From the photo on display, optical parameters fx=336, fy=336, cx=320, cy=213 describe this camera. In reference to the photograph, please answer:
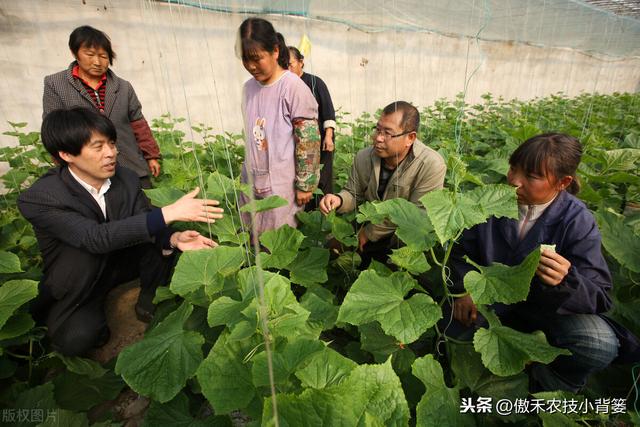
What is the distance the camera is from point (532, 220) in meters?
1.59

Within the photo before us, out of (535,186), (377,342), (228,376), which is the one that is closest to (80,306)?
(228,376)

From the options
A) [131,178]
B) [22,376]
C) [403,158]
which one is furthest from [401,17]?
[22,376]

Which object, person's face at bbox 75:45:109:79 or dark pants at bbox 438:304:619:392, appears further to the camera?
person's face at bbox 75:45:109:79

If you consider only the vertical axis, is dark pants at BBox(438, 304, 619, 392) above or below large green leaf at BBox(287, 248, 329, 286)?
below

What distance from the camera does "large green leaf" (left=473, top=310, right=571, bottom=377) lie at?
3.60ft

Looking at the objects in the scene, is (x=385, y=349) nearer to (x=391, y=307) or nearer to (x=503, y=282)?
(x=391, y=307)

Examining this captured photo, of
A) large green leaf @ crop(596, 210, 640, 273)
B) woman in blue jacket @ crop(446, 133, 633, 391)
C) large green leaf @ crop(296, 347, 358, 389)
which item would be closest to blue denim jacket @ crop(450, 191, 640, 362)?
woman in blue jacket @ crop(446, 133, 633, 391)

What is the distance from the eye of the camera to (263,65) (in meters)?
1.99

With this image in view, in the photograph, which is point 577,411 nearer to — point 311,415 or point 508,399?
point 508,399

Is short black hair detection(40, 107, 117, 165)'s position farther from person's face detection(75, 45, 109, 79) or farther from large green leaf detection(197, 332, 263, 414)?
large green leaf detection(197, 332, 263, 414)

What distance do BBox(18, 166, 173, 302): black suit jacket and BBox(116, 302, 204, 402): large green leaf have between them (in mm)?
726

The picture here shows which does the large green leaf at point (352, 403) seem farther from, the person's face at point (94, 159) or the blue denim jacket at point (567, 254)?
the person's face at point (94, 159)

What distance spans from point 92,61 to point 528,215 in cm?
302

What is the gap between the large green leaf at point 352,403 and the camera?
0.60 meters
